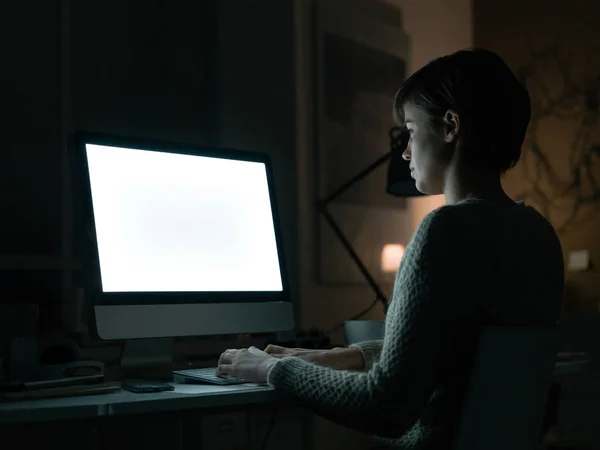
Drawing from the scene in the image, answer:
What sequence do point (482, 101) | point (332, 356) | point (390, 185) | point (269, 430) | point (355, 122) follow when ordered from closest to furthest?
point (482, 101) → point (332, 356) → point (269, 430) → point (390, 185) → point (355, 122)

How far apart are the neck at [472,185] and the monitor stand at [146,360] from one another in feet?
2.23

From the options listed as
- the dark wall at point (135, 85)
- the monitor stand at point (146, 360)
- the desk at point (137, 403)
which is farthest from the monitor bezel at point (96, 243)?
the dark wall at point (135, 85)

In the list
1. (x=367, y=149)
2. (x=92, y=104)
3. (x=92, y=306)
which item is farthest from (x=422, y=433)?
(x=367, y=149)

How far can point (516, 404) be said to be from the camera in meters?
1.15

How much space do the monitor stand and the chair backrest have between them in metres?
0.67

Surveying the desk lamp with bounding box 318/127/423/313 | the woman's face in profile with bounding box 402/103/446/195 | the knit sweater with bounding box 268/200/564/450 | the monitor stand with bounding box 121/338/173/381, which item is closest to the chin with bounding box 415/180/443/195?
the woman's face in profile with bounding box 402/103/446/195

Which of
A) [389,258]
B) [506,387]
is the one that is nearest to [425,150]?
[506,387]

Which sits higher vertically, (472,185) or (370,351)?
(472,185)

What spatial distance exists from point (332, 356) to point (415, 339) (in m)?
0.44

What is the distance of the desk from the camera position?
1040 mm

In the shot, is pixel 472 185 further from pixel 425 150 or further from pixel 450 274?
pixel 450 274

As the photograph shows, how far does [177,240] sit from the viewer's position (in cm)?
161

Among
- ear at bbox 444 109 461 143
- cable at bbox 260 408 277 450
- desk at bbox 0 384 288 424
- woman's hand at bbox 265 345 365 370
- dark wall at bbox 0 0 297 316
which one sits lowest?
cable at bbox 260 408 277 450

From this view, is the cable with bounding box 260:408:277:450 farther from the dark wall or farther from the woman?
the woman
